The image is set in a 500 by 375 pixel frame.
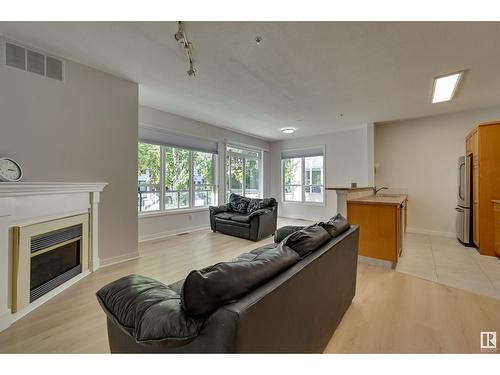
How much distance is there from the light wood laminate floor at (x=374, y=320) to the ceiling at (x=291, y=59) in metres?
2.54

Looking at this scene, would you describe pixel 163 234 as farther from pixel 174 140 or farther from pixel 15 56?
pixel 15 56

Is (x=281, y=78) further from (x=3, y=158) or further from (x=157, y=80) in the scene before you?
(x=3, y=158)

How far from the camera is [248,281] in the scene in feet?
2.97

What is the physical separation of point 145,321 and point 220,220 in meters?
4.06

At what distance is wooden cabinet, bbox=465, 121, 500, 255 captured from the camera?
11.0 ft

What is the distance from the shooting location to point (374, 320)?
1841mm

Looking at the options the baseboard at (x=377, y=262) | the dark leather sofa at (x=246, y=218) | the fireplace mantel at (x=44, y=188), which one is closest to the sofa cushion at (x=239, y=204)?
the dark leather sofa at (x=246, y=218)

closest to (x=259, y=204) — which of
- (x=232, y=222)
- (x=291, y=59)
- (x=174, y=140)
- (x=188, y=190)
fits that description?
(x=232, y=222)

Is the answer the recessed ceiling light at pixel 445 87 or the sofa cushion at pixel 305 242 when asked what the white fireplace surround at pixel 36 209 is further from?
the recessed ceiling light at pixel 445 87

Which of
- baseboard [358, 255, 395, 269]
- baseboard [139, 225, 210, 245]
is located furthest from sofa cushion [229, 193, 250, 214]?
baseboard [358, 255, 395, 269]

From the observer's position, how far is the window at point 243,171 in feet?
20.5

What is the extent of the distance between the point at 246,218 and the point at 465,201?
3.90 metres

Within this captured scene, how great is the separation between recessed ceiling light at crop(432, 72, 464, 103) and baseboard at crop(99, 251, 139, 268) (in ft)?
16.1

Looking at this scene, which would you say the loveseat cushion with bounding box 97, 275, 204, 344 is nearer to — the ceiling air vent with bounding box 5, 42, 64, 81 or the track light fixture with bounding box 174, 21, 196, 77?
the track light fixture with bounding box 174, 21, 196, 77
